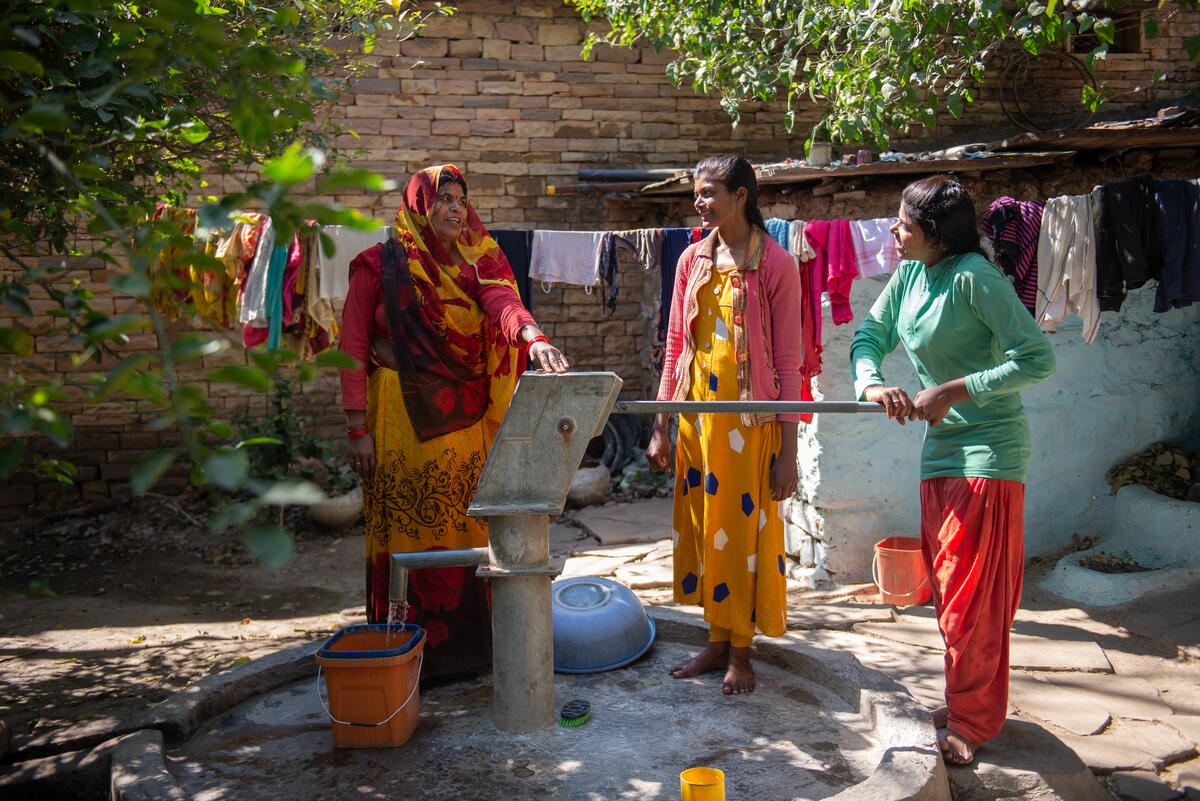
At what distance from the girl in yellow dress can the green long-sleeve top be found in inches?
15.9

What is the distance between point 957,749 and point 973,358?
1236 mm

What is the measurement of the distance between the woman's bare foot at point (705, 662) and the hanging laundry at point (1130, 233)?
2719mm

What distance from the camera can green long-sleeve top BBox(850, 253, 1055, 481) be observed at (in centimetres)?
265

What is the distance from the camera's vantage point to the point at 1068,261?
14.7 ft

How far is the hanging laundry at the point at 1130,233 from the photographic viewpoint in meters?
4.34

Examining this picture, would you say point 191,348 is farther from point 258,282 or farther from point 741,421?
point 258,282

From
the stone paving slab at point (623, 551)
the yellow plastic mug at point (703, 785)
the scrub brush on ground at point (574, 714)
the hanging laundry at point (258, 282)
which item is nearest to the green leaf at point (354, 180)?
the yellow plastic mug at point (703, 785)

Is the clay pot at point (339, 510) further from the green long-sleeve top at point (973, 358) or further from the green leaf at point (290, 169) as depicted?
the green leaf at point (290, 169)

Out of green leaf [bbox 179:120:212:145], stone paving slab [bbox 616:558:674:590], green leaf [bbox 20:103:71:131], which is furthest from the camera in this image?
stone paving slab [bbox 616:558:674:590]

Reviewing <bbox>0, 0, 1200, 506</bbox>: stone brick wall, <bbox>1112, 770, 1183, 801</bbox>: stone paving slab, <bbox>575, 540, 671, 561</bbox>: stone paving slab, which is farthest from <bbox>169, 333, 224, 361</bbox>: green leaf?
<bbox>0, 0, 1200, 506</bbox>: stone brick wall

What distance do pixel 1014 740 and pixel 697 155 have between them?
668 centimetres

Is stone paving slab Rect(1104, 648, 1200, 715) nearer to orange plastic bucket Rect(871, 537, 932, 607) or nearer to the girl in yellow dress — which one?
orange plastic bucket Rect(871, 537, 932, 607)

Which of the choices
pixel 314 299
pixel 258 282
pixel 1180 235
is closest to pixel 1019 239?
pixel 1180 235

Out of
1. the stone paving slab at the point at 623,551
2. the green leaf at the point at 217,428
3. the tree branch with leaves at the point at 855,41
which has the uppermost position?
the tree branch with leaves at the point at 855,41
